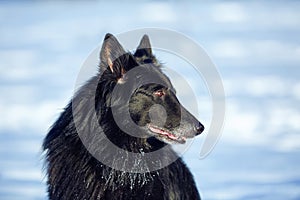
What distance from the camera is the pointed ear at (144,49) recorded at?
727cm

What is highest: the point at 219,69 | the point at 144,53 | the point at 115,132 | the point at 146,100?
the point at 219,69

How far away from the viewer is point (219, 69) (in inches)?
682

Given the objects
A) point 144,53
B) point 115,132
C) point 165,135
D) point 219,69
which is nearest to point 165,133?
point 165,135

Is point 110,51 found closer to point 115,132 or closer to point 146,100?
point 146,100

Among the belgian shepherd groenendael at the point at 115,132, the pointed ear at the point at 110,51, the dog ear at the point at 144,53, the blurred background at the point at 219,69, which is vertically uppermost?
the blurred background at the point at 219,69

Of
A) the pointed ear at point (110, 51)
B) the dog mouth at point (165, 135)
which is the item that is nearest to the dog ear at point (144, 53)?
the pointed ear at point (110, 51)

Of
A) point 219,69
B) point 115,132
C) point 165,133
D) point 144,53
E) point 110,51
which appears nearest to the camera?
point 110,51

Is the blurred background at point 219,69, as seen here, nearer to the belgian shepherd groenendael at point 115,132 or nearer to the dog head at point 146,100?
the belgian shepherd groenendael at point 115,132

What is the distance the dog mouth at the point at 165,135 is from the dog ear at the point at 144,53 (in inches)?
24.7

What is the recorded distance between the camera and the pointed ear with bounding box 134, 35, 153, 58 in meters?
7.27

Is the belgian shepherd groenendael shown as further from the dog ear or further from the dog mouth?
the dog ear

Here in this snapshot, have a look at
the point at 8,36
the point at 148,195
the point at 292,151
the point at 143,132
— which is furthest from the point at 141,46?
the point at 8,36

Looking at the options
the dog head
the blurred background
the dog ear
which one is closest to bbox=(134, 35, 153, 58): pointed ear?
the dog ear

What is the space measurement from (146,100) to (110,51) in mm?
530
